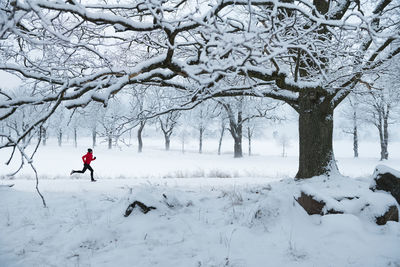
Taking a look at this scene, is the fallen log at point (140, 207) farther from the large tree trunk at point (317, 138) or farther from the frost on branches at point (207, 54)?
the large tree trunk at point (317, 138)

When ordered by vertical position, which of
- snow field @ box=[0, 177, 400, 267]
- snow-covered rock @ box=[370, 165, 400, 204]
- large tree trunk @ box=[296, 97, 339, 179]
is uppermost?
large tree trunk @ box=[296, 97, 339, 179]

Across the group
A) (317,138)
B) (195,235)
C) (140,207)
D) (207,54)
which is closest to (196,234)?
(195,235)

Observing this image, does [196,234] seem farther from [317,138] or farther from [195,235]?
[317,138]

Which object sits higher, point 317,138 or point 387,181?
point 317,138

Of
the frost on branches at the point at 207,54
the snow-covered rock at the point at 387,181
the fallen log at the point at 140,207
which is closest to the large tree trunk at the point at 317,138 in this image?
the frost on branches at the point at 207,54

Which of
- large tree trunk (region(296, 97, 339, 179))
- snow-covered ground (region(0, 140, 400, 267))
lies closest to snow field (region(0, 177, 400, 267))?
snow-covered ground (region(0, 140, 400, 267))

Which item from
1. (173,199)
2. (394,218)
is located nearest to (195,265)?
(173,199)

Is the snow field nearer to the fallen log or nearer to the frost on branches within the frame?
the fallen log

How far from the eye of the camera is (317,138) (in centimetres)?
632

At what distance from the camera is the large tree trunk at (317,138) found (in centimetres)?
629

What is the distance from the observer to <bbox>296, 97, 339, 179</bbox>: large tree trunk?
20.6 ft

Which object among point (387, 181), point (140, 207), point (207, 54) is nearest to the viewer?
point (207, 54)

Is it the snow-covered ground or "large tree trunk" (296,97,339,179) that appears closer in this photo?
the snow-covered ground

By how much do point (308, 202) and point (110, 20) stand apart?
13.7ft
